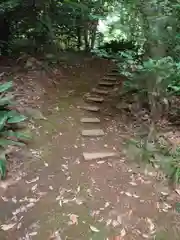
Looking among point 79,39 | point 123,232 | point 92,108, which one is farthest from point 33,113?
point 79,39

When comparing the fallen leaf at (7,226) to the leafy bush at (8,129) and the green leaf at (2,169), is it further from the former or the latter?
the leafy bush at (8,129)

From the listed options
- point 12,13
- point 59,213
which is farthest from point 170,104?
point 12,13

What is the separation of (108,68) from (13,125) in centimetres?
330

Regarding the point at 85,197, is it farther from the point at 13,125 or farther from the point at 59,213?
the point at 13,125

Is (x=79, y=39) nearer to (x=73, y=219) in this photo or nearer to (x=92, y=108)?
(x=92, y=108)

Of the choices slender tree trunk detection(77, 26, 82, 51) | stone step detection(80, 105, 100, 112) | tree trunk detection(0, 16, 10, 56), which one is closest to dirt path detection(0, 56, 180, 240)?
stone step detection(80, 105, 100, 112)

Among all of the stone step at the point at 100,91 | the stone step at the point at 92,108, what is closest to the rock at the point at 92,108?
the stone step at the point at 92,108

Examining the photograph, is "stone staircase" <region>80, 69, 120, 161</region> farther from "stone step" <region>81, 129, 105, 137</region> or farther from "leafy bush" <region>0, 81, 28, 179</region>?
"leafy bush" <region>0, 81, 28, 179</region>

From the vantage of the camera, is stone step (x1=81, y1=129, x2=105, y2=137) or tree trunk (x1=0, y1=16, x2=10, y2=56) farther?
tree trunk (x1=0, y1=16, x2=10, y2=56)

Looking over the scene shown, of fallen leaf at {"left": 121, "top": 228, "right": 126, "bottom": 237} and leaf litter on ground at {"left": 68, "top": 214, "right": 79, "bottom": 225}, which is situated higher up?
leaf litter on ground at {"left": 68, "top": 214, "right": 79, "bottom": 225}

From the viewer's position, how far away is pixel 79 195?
314 cm

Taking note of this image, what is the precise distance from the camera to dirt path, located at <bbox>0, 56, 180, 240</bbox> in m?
2.72

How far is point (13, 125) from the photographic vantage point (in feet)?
12.9

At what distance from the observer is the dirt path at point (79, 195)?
8.93 feet
